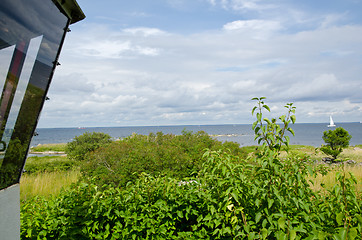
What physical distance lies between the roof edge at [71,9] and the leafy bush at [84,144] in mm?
13588

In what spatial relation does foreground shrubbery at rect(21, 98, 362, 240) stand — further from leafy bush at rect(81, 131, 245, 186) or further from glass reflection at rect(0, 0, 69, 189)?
leafy bush at rect(81, 131, 245, 186)

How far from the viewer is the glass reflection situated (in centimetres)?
144

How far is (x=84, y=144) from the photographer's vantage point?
15.2 metres

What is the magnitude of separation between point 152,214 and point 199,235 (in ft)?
2.03

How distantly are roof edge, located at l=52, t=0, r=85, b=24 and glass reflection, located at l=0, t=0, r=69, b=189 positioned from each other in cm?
3

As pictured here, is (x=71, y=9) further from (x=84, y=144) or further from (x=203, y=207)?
(x=84, y=144)

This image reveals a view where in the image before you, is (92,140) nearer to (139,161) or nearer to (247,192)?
(139,161)

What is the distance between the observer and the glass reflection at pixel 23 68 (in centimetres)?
144

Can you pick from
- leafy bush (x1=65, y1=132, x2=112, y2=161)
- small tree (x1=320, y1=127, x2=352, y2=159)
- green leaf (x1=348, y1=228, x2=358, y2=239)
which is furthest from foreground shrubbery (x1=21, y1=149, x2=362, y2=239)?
small tree (x1=320, y1=127, x2=352, y2=159)

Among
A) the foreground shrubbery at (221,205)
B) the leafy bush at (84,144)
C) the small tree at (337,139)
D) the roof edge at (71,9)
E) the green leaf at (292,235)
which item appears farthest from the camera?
the small tree at (337,139)

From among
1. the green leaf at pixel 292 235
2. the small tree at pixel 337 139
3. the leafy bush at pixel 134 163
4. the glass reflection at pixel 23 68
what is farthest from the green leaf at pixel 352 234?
the small tree at pixel 337 139

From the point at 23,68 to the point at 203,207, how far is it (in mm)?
2520

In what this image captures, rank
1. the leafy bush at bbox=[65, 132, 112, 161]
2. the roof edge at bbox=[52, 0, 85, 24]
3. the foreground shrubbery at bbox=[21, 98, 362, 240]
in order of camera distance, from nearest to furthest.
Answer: the roof edge at bbox=[52, 0, 85, 24], the foreground shrubbery at bbox=[21, 98, 362, 240], the leafy bush at bbox=[65, 132, 112, 161]

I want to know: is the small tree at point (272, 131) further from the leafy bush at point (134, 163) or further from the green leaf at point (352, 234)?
the leafy bush at point (134, 163)
